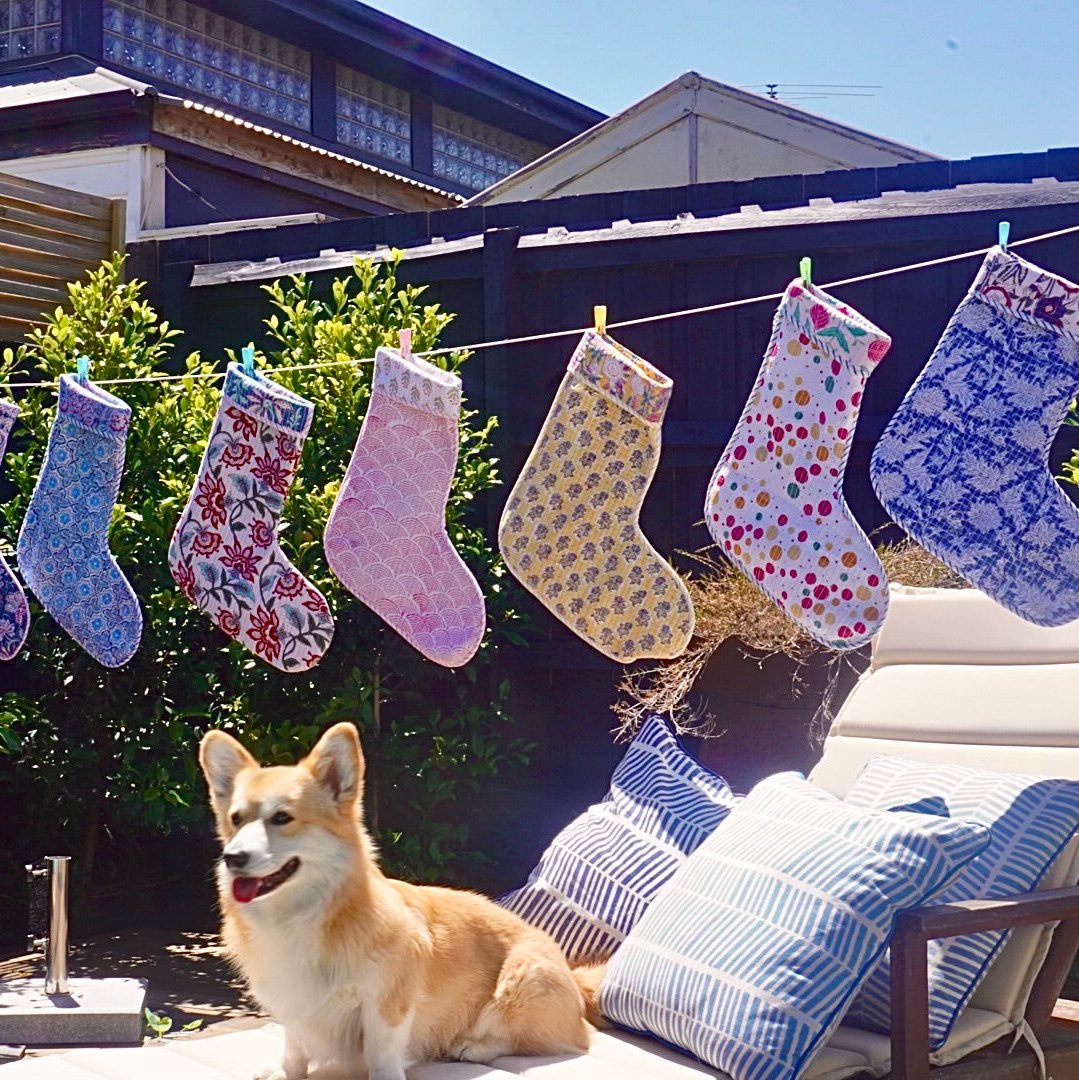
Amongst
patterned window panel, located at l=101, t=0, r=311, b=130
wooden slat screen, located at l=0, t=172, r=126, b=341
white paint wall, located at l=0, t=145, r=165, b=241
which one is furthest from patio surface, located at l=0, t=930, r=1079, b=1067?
patterned window panel, located at l=101, t=0, r=311, b=130

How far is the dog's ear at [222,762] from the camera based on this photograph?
7.29ft

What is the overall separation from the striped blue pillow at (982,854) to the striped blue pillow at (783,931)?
15cm

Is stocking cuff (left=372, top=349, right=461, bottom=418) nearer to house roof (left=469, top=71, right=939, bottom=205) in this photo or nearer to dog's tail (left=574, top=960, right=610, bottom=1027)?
dog's tail (left=574, top=960, right=610, bottom=1027)

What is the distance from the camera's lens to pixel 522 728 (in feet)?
16.1

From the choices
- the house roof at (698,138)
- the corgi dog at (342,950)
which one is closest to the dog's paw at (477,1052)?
the corgi dog at (342,950)

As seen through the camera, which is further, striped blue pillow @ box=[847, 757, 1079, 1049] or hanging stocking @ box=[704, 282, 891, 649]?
hanging stocking @ box=[704, 282, 891, 649]

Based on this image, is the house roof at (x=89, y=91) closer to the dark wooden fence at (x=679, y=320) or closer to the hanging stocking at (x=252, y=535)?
the dark wooden fence at (x=679, y=320)

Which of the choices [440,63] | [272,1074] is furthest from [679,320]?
[440,63]

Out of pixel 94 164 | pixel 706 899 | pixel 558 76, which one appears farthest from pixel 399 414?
Result: pixel 558 76

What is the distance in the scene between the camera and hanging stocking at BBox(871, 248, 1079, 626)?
2.59 meters

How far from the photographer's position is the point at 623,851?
8.61 feet

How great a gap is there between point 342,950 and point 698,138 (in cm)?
721

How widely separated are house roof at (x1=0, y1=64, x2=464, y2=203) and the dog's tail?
6.36 meters

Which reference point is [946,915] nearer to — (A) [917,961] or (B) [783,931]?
(A) [917,961]
